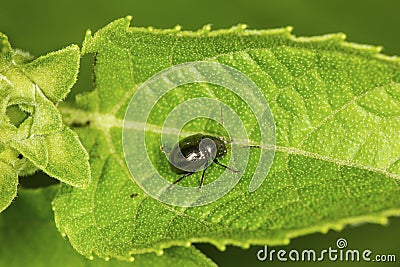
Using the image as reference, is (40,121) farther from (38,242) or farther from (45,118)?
(38,242)

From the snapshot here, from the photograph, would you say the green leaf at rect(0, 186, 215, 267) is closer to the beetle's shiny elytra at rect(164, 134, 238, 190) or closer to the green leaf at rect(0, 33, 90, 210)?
the beetle's shiny elytra at rect(164, 134, 238, 190)

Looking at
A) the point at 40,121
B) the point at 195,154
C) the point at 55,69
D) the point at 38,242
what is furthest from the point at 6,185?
the point at 195,154

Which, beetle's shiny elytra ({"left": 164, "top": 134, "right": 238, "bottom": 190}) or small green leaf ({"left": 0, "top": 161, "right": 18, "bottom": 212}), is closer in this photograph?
small green leaf ({"left": 0, "top": 161, "right": 18, "bottom": 212})

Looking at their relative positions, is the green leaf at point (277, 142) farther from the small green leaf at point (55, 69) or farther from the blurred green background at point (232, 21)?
the blurred green background at point (232, 21)

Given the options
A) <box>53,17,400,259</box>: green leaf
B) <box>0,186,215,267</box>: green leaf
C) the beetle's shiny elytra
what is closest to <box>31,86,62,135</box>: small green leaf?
<box>53,17,400,259</box>: green leaf

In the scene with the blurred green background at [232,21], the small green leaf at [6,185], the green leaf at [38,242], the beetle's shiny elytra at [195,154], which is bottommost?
the small green leaf at [6,185]

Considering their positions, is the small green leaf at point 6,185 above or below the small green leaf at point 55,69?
below

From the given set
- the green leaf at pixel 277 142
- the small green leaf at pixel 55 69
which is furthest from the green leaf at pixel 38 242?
the small green leaf at pixel 55 69
